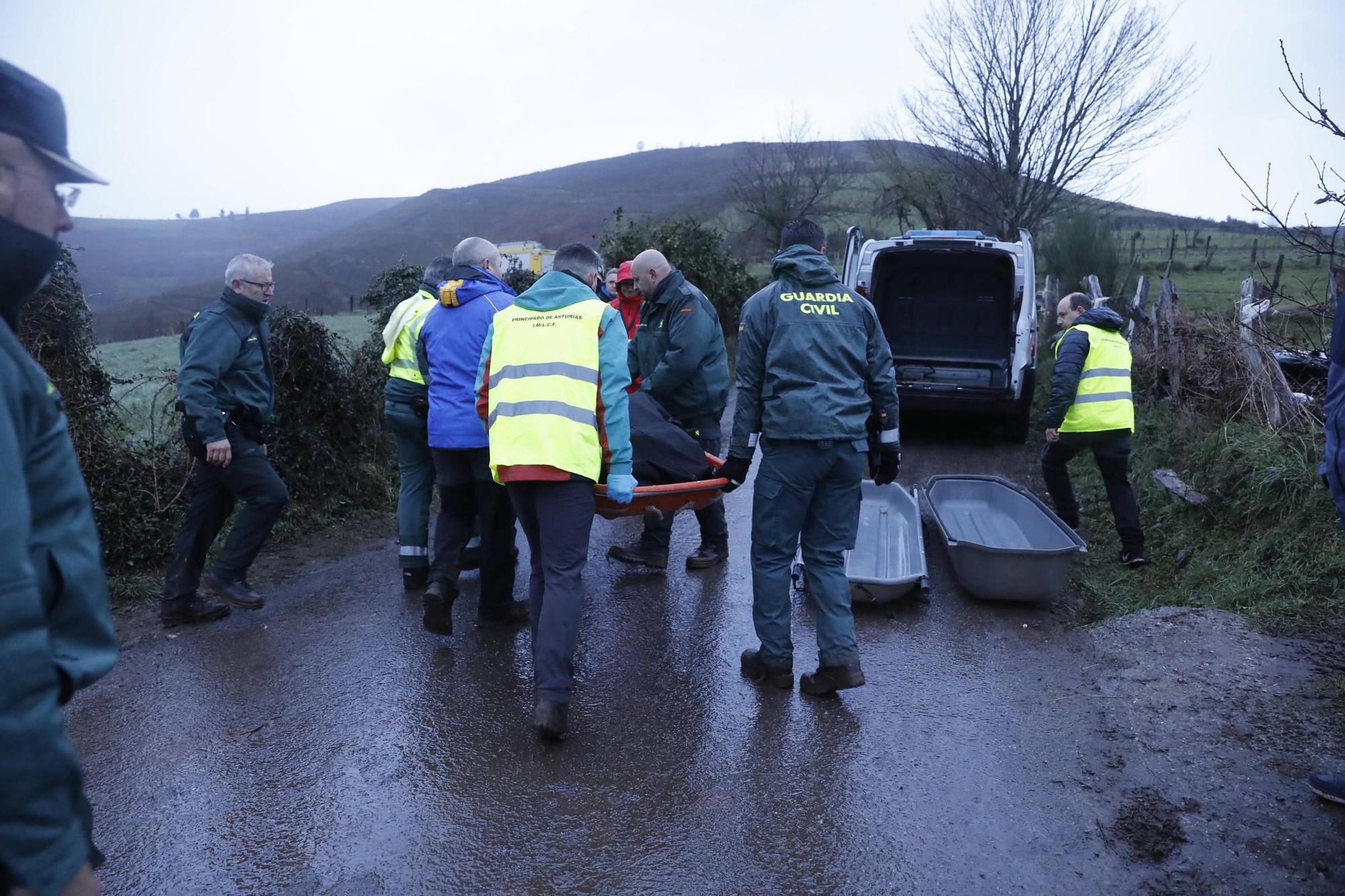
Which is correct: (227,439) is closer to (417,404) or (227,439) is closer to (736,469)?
(417,404)

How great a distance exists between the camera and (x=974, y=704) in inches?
171

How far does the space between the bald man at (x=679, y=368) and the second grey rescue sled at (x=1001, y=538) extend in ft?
5.47

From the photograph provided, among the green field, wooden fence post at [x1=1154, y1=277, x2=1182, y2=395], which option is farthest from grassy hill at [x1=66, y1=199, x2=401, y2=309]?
wooden fence post at [x1=1154, y1=277, x2=1182, y2=395]

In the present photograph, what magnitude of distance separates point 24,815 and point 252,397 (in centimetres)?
447

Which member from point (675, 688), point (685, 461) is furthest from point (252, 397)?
point (675, 688)

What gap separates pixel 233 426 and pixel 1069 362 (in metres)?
5.60

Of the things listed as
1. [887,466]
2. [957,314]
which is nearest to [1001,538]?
[887,466]

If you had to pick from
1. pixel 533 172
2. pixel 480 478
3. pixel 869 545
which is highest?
pixel 533 172

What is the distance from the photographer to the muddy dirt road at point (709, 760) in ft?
10.3

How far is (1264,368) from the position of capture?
775 cm

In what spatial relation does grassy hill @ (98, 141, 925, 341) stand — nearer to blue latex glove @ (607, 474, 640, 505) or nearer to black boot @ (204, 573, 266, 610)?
black boot @ (204, 573, 266, 610)

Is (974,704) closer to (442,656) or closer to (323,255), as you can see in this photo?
(442,656)

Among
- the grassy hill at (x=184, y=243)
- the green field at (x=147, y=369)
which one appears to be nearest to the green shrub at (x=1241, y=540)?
the green field at (x=147, y=369)

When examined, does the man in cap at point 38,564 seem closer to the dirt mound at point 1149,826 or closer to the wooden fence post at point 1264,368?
the dirt mound at point 1149,826
